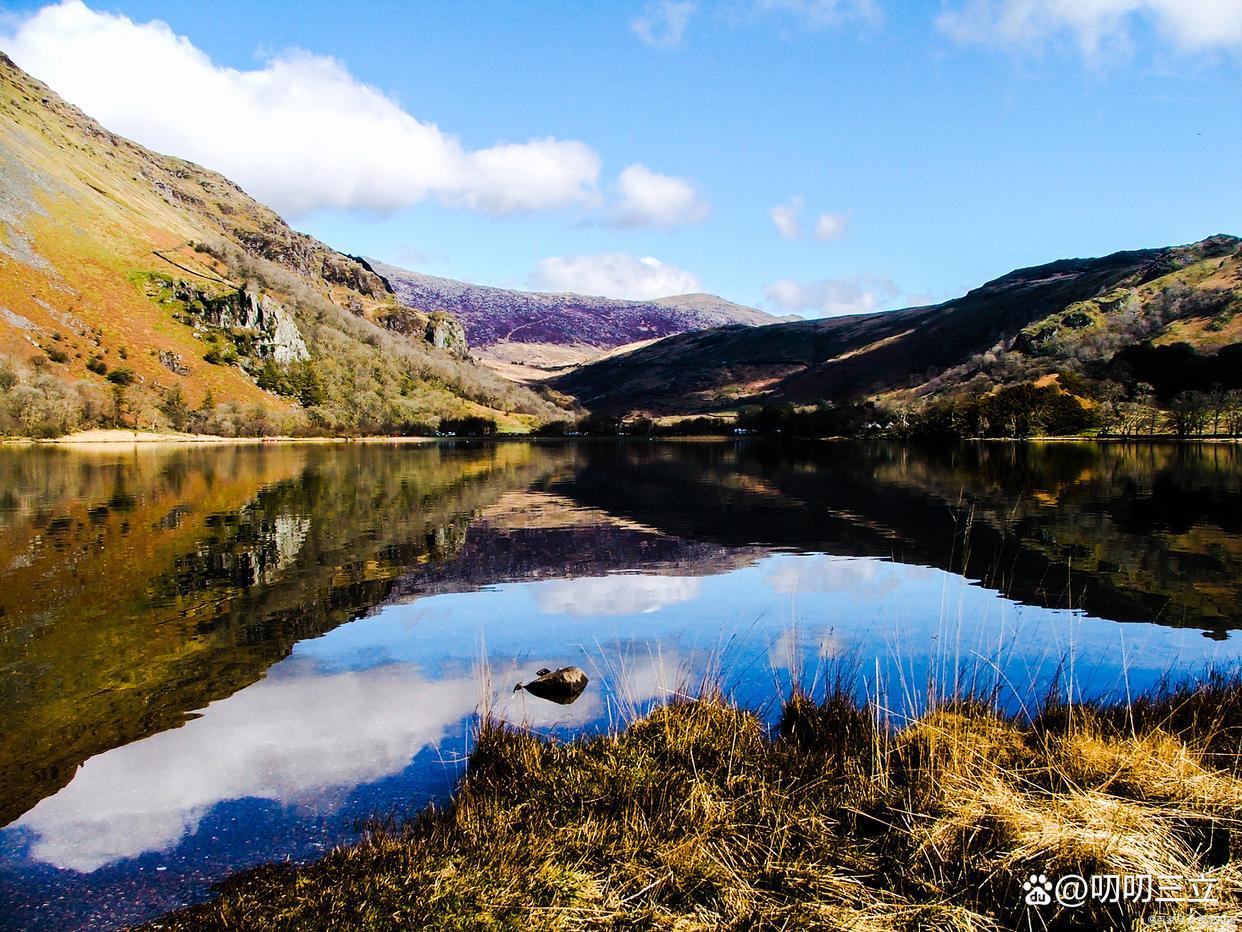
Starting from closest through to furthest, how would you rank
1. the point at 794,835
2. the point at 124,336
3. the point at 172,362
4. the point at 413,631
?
the point at 794,835
the point at 413,631
the point at 124,336
the point at 172,362

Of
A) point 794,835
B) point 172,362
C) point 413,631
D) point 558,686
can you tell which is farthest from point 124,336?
point 794,835

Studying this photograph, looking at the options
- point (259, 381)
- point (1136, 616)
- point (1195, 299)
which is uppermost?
point (1195, 299)

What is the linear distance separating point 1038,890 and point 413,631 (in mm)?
12091

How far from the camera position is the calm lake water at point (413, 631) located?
7.75 metres

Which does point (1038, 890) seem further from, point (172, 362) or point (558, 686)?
point (172, 362)

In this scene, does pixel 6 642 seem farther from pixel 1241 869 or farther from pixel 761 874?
pixel 1241 869

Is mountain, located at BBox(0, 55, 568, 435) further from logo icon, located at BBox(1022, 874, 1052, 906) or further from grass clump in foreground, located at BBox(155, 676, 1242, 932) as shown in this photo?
logo icon, located at BBox(1022, 874, 1052, 906)

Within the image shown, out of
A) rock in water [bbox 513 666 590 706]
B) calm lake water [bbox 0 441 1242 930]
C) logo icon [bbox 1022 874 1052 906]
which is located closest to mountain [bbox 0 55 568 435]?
calm lake water [bbox 0 441 1242 930]

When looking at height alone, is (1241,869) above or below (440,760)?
above

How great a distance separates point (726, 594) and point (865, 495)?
28355 mm

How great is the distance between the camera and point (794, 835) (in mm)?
6285

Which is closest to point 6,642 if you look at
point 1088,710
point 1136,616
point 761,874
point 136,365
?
point 761,874

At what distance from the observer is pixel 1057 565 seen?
22328mm

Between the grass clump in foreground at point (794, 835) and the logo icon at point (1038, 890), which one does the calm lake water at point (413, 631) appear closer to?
the grass clump in foreground at point (794, 835)
